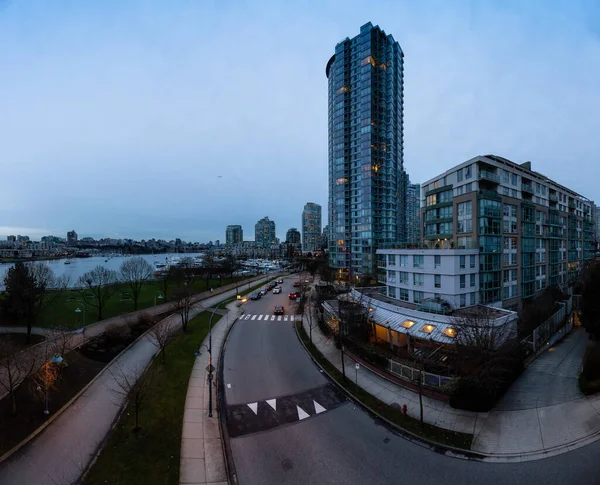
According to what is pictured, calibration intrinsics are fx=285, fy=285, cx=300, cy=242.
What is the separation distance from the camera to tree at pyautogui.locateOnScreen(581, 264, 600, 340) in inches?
1150

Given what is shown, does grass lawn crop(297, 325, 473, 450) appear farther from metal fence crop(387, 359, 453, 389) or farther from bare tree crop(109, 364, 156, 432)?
bare tree crop(109, 364, 156, 432)

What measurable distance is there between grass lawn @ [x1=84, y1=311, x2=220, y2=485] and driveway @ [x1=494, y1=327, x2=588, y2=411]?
19700 mm

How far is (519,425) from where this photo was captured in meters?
16.5

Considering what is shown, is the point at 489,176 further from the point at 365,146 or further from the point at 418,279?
the point at 365,146

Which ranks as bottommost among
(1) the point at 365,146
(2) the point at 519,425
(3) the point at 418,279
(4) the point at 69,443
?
(4) the point at 69,443

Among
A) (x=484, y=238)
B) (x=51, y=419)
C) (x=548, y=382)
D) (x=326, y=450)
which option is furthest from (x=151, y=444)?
(x=484, y=238)

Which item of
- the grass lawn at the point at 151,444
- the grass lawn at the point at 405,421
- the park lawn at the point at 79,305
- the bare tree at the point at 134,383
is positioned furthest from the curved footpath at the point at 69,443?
the park lawn at the point at 79,305

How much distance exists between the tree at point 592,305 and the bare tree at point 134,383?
41.2 m

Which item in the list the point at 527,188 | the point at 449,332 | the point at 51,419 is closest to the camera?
the point at 51,419

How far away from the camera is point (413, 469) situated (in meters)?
13.8

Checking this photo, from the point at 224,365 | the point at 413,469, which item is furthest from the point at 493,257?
the point at 224,365

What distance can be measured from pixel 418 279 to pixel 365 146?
194 ft

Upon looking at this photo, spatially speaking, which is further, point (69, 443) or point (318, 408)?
point (318, 408)

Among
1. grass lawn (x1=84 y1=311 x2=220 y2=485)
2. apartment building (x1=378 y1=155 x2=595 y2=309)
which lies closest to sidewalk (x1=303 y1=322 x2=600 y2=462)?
grass lawn (x1=84 y1=311 x2=220 y2=485)
